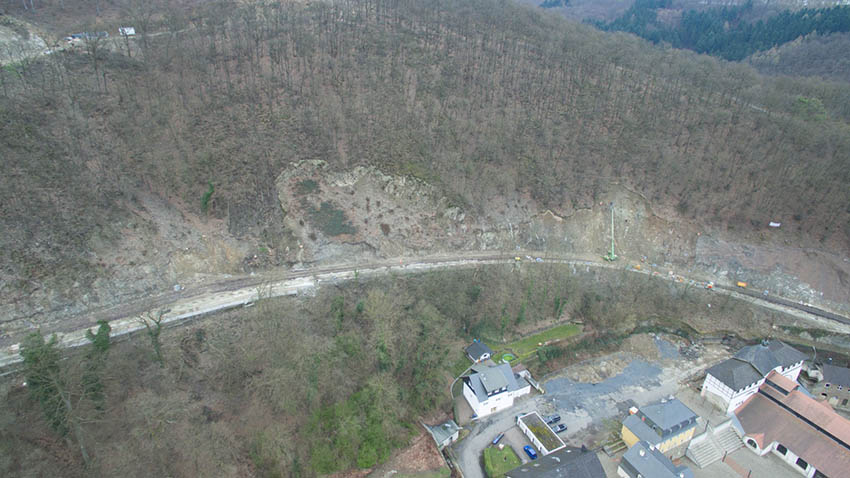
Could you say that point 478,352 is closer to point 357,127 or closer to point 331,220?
point 331,220

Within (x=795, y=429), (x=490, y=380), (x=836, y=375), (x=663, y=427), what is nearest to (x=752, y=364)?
(x=795, y=429)

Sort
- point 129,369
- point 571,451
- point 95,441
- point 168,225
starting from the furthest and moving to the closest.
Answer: point 168,225, point 571,451, point 129,369, point 95,441

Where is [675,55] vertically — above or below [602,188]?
above

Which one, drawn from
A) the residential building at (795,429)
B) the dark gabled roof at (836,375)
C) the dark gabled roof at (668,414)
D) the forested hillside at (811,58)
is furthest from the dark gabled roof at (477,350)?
the forested hillside at (811,58)

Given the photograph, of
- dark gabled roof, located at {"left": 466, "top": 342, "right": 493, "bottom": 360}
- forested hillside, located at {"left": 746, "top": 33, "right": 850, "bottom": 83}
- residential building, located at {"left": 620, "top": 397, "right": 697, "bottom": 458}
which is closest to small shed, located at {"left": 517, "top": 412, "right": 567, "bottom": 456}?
residential building, located at {"left": 620, "top": 397, "right": 697, "bottom": 458}

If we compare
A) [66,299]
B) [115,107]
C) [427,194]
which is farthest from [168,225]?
[427,194]

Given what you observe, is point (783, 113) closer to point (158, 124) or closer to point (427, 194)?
point (427, 194)
